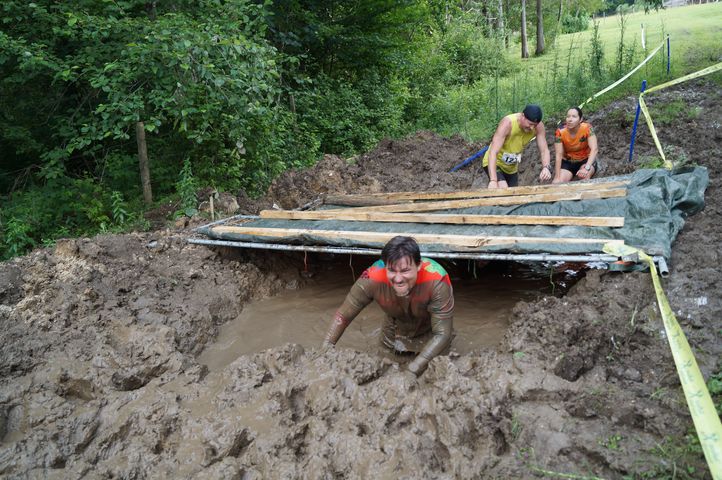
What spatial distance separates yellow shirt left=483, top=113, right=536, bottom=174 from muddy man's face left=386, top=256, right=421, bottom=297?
320 cm

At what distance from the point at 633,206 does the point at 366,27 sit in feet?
28.6

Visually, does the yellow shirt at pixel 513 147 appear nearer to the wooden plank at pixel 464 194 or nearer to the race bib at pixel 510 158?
the race bib at pixel 510 158

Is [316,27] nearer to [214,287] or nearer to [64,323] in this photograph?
[214,287]

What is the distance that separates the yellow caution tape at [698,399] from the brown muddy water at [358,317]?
5.32 feet

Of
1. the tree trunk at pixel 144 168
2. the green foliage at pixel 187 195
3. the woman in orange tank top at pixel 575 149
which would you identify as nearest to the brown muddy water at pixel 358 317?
the woman in orange tank top at pixel 575 149

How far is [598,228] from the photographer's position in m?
4.10

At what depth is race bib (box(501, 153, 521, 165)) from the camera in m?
5.88

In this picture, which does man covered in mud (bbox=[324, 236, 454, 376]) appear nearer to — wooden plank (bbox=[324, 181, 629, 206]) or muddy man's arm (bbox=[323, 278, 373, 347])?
muddy man's arm (bbox=[323, 278, 373, 347])

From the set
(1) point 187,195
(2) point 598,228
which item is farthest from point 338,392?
(1) point 187,195

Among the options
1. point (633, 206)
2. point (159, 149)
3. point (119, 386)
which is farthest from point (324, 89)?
point (119, 386)

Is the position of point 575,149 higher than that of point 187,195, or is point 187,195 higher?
point 575,149

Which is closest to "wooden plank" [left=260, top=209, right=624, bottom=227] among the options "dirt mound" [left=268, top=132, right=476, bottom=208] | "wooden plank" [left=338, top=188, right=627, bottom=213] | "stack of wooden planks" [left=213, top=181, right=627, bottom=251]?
"stack of wooden planks" [left=213, top=181, right=627, bottom=251]

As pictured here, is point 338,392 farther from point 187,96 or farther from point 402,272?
point 187,96

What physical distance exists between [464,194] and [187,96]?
143 inches
